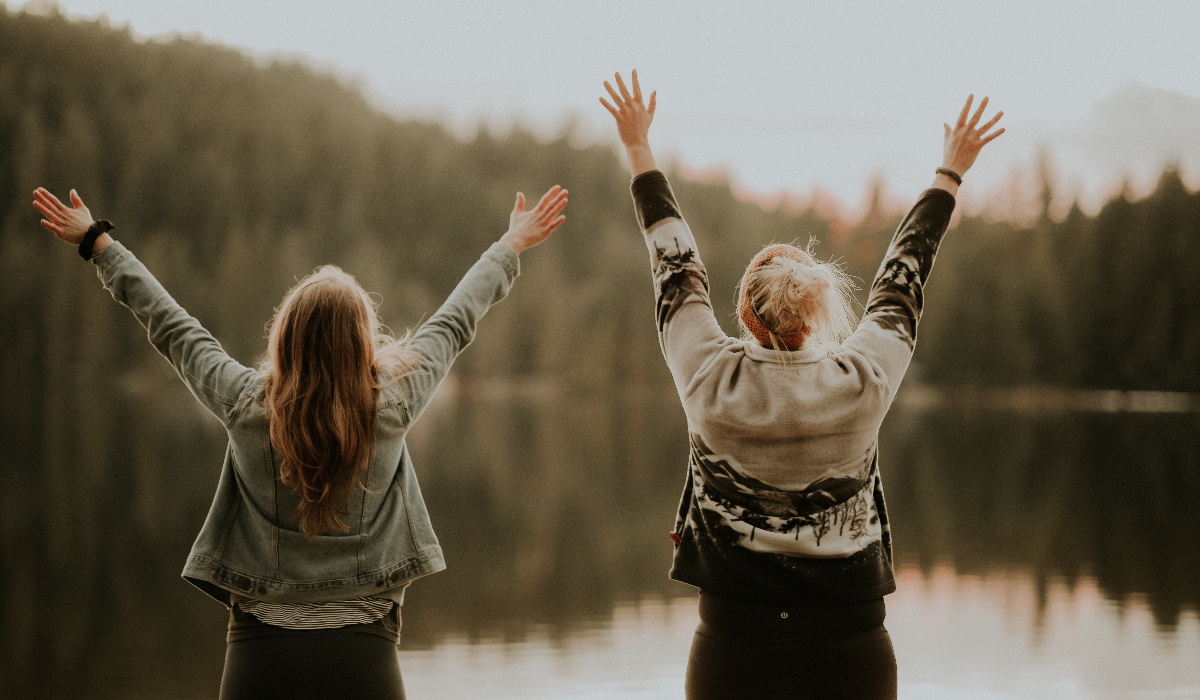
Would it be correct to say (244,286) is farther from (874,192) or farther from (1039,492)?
(1039,492)

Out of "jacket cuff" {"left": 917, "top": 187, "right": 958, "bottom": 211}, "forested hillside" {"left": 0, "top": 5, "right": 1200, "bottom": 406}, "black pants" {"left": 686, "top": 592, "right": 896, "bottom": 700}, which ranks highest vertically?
"forested hillside" {"left": 0, "top": 5, "right": 1200, "bottom": 406}

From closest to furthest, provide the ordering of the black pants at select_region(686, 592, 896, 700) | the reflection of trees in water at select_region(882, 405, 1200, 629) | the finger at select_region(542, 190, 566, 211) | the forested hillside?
the black pants at select_region(686, 592, 896, 700), the finger at select_region(542, 190, 566, 211), the reflection of trees in water at select_region(882, 405, 1200, 629), the forested hillside

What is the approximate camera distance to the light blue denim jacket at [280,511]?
244 cm

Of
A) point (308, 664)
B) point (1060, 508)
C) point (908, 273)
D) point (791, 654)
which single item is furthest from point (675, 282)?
point (1060, 508)

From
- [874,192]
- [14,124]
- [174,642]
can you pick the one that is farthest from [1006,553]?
[14,124]

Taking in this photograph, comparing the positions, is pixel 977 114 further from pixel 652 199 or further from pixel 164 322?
pixel 164 322

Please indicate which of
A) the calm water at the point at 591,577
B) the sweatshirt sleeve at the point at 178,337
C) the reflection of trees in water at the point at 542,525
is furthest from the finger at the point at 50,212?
the reflection of trees in water at the point at 542,525

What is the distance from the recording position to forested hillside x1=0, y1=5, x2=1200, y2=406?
60031 mm

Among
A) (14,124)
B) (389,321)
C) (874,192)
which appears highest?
(14,124)

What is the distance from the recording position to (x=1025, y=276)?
62.5m

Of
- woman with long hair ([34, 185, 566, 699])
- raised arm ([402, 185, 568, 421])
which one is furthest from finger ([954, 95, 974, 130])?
woman with long hair ([34, 185, 566, 699])

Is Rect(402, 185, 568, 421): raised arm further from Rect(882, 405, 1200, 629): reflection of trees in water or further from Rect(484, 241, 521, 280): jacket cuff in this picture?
Rect(882, 405, 1200, 629): reflection of trees in water

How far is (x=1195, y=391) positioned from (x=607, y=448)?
39807 mm

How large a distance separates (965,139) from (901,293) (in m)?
0.57
